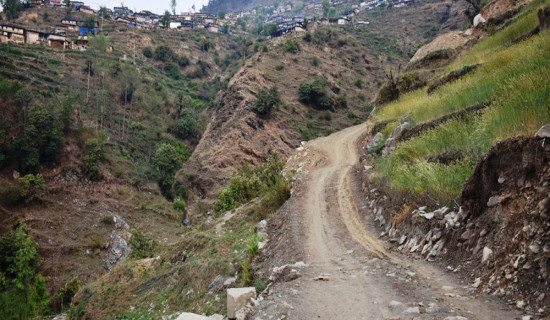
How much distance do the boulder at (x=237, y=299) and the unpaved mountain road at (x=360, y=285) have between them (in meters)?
0.32

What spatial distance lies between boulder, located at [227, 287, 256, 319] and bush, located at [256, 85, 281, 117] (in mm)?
38561

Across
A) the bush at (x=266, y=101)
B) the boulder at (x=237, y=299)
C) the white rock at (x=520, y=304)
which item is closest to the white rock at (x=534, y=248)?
the white rock at (x=520, y=304)

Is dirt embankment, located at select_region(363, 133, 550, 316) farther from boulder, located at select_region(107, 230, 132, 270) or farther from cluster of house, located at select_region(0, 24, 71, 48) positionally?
cluster of house, located at select_region(0, 24, 71, 48)

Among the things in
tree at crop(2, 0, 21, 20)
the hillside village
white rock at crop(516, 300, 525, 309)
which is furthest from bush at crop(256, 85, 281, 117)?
tree at crop(2, 0, 21, 20)

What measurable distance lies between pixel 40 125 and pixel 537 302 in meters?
46.3

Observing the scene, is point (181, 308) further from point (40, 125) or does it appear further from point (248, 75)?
point (248, 75)

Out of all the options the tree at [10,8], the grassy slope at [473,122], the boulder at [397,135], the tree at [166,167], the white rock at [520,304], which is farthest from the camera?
the tree at [10,8]

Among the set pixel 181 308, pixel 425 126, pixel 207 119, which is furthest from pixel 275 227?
pixel 207 119

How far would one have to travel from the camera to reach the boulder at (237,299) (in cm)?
551

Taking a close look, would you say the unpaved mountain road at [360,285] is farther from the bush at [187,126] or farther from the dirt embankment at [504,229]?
the bush at [187,126]

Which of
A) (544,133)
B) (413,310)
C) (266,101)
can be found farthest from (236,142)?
(544,133)

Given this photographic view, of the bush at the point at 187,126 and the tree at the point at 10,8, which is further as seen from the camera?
the tree at the point at 10,8

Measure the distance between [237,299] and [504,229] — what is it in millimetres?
3922

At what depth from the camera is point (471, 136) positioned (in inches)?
291
